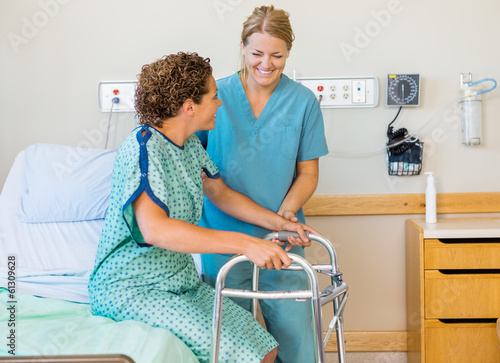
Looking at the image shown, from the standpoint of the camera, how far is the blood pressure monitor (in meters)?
2.47

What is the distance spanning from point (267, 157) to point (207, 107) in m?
0.40

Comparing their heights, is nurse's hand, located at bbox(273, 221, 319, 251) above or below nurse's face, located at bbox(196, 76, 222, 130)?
below

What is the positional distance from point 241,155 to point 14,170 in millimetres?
1067

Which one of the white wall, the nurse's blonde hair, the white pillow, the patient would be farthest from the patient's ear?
Result: the white wall

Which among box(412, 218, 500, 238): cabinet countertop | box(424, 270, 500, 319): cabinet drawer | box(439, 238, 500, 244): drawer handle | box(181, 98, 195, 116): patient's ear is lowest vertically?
box(424, 270, 500, 319): cabinet drawer

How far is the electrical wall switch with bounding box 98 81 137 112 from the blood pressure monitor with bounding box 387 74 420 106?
117 cm

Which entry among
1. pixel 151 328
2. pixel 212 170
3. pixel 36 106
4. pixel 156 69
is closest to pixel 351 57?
pixel 212 170

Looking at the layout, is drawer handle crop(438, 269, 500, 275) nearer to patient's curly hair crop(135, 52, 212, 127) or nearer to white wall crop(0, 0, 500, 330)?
white wall crop(0, 0, 500, 330)

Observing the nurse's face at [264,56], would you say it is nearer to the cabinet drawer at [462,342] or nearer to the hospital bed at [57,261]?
the hospital bed at [57,261]

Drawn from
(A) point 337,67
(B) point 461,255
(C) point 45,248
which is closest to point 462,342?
(B) point 461,255

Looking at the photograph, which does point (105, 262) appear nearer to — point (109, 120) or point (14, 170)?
point (14, 170)

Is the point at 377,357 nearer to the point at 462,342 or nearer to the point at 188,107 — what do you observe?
the point at 462,342

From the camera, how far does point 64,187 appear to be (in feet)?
7.07

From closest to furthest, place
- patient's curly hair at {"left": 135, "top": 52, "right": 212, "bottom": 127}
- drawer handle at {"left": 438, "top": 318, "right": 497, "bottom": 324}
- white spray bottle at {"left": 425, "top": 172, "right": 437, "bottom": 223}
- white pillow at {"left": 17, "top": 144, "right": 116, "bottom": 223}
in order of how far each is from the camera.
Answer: patient's curly hair at {"left": 135, "top": 52, "right": 212, "bottom": 127}, white pillow at {"left": 17, "top": 144, "right": 116, "bottom": 223}, drawer handle at {"left": 438, "top": 318, "right": 497, "bottom": 324}, white spray bottle at {"left": 425, "top": 172, "right": 437, "bottom": 223}
